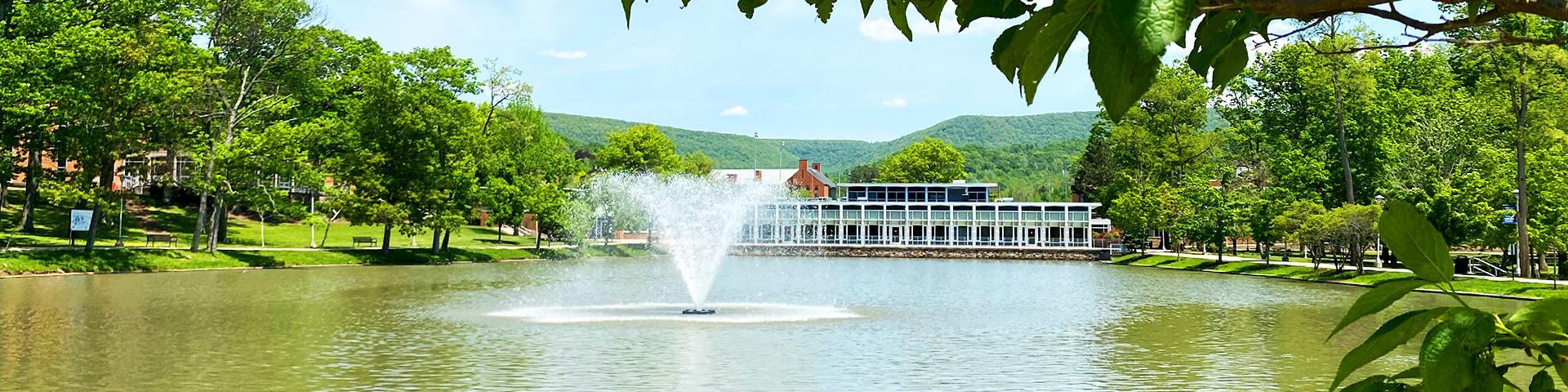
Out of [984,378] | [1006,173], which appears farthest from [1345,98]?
[1006,173]

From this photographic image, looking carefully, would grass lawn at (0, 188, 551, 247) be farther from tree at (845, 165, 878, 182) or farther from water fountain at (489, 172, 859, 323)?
tree at (845, 165, 878, 182)

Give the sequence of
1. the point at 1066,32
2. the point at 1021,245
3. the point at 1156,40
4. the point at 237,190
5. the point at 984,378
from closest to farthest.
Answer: the point at 1156,40
the point at 1066,32
the point at 984,378
the point at 237,190
the point at 1021,245

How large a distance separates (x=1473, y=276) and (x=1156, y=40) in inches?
1679

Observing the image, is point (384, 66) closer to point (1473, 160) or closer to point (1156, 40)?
point (1473, 160)

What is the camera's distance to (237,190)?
4247 centimetres

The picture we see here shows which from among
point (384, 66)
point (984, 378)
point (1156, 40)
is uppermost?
point (384, 66)

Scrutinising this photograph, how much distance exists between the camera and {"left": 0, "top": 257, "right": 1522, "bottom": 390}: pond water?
16859mm

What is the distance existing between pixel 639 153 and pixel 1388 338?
8691 cm

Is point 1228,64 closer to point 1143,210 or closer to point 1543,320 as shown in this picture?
point 1543,320

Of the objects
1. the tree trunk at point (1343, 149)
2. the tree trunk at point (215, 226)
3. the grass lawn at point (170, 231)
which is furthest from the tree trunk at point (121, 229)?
the tree trunk at point (1343, 149)

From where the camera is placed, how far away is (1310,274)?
44.4 m

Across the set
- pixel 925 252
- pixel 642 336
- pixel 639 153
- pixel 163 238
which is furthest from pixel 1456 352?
pixel 639 153

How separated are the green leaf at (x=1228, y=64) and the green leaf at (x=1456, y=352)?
413mm

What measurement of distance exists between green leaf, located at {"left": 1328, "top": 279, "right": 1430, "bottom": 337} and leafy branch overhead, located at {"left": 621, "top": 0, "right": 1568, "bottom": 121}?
1.05 feet
